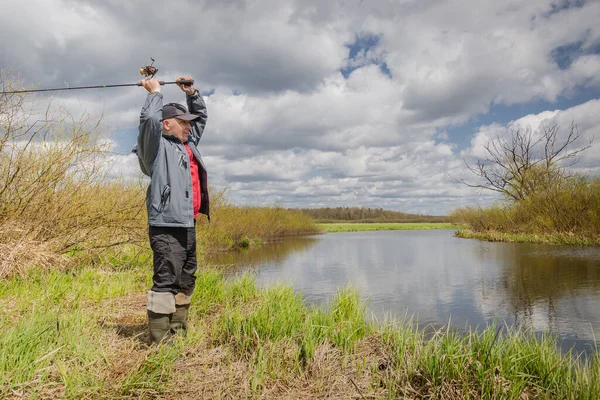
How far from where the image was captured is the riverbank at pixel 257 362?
2.42 meters

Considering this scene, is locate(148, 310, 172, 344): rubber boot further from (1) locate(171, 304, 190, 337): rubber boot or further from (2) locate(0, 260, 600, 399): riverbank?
(1) locate(171, 304, 190, 337): rubber boot

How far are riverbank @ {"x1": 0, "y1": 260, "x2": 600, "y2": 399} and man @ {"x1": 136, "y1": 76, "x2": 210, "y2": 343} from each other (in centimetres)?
33

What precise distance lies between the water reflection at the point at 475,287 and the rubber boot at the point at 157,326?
2867 millimetres

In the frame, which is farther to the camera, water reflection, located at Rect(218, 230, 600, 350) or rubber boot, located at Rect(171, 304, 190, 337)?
water reflection, located at Rect(218, 230, 600, 350)

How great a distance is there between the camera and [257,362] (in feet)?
10.5

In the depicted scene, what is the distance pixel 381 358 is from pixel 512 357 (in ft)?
3.50

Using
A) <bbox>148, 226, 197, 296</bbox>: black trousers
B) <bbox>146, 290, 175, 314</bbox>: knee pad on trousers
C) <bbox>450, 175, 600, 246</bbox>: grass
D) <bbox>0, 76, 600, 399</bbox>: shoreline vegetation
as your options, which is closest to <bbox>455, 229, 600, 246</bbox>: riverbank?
<bbox>450, 175, 600, 246</bbox>: grass

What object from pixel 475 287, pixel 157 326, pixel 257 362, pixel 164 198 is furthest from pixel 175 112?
pixel 475 287

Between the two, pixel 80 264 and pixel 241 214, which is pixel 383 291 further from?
pixel 241 214

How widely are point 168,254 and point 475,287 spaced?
8.45 metres

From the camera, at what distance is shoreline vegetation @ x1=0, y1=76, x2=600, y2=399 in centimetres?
253

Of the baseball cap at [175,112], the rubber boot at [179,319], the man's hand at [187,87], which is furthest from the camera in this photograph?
the man's hand at [187,87]

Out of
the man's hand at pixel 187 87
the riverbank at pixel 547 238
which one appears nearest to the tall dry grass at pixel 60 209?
the man's hand at pixel 187 87

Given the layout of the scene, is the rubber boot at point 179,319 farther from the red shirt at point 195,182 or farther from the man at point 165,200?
the red shirt at point 195,182
